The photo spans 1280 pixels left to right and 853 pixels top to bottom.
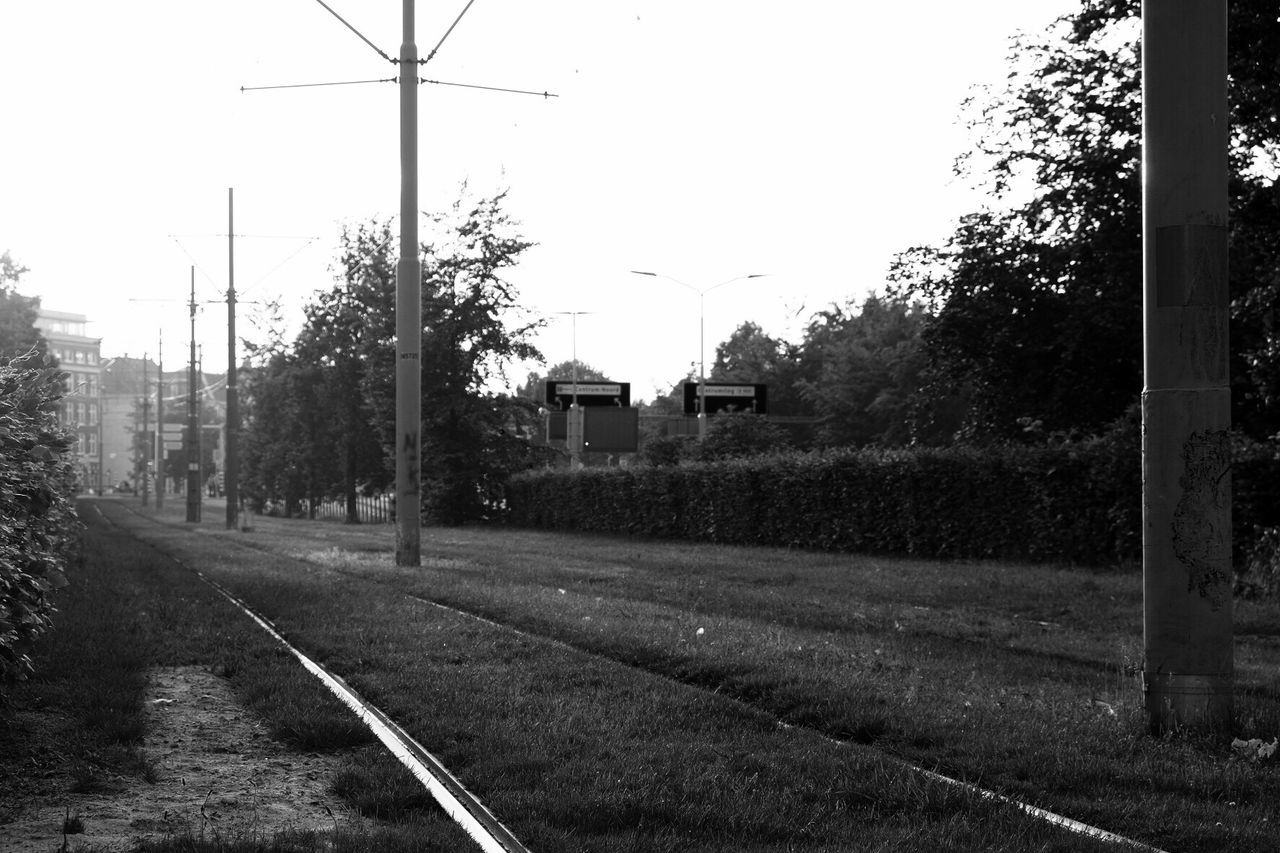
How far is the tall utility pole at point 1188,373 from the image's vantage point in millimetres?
6504

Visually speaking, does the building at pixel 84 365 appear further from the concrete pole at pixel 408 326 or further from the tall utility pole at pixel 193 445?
the concrete pole at pixel 408 326

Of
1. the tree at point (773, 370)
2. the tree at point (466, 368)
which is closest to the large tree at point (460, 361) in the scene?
the tree at point (466, 368)

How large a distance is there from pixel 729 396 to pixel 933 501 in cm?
3365

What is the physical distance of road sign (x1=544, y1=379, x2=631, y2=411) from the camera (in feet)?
213

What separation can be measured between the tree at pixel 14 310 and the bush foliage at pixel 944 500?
102 ft

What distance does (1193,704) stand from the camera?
6434 millimetres

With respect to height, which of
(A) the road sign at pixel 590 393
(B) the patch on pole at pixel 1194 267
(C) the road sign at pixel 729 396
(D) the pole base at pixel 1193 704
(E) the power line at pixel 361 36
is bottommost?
(D) the pole base at pixel 1193 704

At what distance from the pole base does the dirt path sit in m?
3.74

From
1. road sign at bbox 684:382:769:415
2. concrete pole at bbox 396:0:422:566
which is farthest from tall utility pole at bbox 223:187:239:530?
concrete pole at bbox 396:0:422:566

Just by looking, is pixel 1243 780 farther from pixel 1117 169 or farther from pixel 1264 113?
pixel 1117 169

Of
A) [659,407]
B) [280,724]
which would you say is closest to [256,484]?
[659,407]

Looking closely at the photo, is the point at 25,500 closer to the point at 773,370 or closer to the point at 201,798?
the point at 201,798

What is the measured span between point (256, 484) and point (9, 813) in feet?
247

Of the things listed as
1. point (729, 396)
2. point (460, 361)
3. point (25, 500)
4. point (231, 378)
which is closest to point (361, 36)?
point (25, 500)
